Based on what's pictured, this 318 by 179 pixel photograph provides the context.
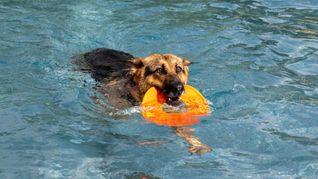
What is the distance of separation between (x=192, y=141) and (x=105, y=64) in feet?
9.88

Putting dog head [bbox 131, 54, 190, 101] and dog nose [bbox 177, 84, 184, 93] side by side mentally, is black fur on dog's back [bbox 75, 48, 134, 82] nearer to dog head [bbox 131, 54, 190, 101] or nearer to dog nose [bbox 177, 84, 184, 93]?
dog head [bbox 131, 54, 190, 101]

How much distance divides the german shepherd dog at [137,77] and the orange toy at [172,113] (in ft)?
0.36

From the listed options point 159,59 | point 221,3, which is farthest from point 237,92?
point 221,3

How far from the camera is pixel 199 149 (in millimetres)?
6465

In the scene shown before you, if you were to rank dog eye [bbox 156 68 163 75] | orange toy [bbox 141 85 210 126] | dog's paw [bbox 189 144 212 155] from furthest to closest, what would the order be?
dog eye [bbox 156 68 163 75], orange toy [bbox 141 85 210 126], dog's paw [bbox 189 144 212 155]

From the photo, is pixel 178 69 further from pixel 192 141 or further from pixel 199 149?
→ pixel 199 149

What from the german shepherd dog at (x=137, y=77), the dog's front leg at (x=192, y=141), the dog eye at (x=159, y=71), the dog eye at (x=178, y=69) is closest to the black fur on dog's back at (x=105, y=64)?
the german shepherd dog at (x=137, y=77)

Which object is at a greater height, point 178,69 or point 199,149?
point 178,69

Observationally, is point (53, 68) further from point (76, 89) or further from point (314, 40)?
point (314, 40)

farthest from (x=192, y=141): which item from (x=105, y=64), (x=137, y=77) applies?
(x=105, y=64)

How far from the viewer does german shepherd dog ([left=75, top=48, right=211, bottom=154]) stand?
748 cm

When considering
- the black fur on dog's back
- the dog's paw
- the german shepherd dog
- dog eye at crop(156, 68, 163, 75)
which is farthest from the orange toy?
the black fur on dog's back

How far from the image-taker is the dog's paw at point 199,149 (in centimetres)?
642

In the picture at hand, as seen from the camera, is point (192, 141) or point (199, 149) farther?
point (192, 141)
